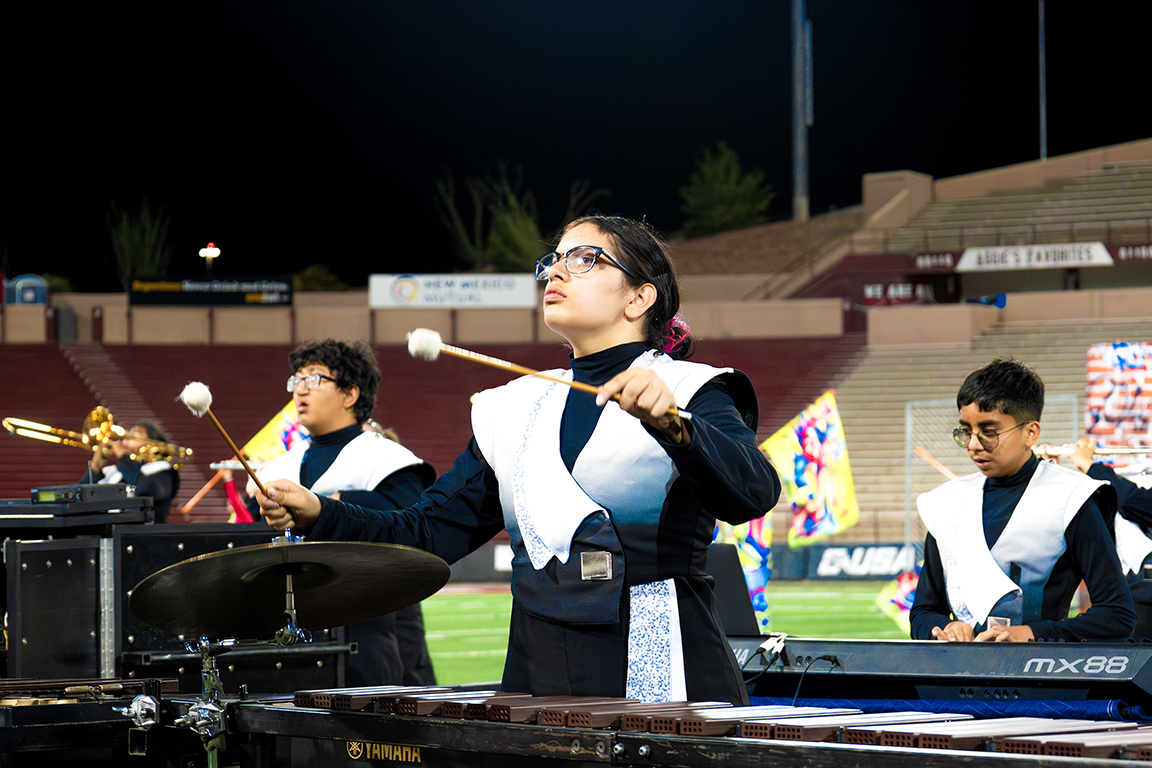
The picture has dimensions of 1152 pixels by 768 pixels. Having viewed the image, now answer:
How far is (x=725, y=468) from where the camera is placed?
228 cm

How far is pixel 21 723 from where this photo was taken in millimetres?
3000

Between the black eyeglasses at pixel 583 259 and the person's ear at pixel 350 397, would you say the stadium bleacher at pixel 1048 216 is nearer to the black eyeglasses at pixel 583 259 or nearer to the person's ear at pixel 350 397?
the person's ear at pixel 350 397

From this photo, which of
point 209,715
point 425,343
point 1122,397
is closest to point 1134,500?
point 1122,397

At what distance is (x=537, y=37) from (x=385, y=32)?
508cm

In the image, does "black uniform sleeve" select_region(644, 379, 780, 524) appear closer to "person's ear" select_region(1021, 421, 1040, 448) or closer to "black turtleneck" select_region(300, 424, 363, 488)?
"person's ear" select_region(1021, 421, 1040, 448)

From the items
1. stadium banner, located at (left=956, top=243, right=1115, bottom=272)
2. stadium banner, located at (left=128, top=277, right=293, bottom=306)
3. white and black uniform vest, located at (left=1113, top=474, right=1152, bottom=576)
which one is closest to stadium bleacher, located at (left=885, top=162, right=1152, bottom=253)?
stadium banner, located at (left=956, top=243, right=1115, bottom=272)

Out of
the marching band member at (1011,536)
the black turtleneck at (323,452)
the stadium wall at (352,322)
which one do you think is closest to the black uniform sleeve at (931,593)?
the marching band member at (1011,536)

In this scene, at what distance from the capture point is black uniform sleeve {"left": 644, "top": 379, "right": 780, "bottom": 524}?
223 cm

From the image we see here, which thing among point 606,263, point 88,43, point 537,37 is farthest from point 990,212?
point 606,263

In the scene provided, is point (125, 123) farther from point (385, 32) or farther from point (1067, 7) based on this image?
point (1067, 7)

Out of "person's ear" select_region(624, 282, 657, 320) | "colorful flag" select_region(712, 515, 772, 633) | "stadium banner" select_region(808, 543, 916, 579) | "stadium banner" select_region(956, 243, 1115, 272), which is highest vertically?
"stadium banner" select_region(956, 243, 1115, 272)

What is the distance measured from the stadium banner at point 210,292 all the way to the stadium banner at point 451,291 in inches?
81.4

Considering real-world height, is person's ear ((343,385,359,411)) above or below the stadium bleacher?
below

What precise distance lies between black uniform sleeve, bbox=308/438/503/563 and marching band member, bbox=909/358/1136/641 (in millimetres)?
1650
